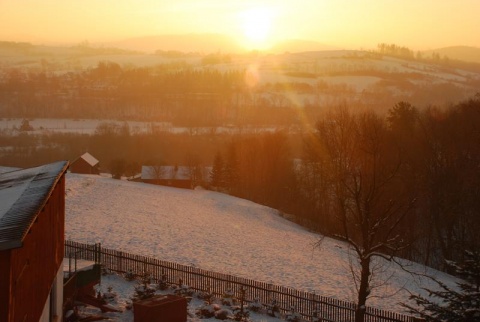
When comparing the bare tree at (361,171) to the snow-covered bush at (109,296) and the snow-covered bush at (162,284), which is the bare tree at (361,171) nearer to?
the snow-covered bush at (162,284)

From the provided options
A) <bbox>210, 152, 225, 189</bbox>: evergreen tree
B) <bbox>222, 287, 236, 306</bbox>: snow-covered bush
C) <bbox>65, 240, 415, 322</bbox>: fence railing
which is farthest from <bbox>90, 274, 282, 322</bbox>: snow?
<bbox>210, 152, 225, 189</bbox>: evergreen tree

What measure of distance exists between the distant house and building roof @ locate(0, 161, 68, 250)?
38445 millimetres

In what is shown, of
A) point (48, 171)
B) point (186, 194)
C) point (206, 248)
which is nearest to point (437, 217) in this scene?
point (206, 248)

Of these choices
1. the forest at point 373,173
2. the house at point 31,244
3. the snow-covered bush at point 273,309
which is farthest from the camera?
the forest at point 373,173

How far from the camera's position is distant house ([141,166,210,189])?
51.8 meters

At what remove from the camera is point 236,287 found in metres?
18.2

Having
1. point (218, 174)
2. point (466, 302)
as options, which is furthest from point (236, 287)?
point (218, 174)

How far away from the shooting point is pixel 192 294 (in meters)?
17.7

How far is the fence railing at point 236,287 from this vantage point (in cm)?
1636

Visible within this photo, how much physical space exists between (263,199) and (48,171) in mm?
41285

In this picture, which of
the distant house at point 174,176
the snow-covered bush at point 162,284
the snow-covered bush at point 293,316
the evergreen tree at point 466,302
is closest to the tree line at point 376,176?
the distant house at point 174,176

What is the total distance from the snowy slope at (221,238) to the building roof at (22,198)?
12058 millimetres

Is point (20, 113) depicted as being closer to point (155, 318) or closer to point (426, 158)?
point (426, 158)

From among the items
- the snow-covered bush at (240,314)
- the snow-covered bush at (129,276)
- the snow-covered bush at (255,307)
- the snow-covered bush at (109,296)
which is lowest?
the snow-covered bush at (129,276)
